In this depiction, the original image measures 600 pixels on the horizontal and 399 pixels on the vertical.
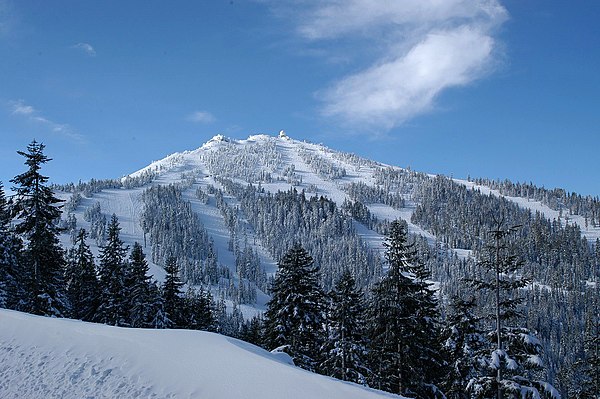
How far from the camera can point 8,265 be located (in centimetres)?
2889

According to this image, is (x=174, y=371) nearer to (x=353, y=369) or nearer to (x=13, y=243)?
(x=353, y=369)

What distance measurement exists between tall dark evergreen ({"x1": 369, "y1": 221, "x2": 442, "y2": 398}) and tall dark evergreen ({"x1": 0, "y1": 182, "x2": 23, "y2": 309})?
23194mm

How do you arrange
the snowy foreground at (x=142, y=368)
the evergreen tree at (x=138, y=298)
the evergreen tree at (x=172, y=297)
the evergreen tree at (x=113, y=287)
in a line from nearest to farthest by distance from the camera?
the snowy foreground at (x=142, y=368) → the evergreen tree at (x=138, y=298) → the evergreen tree at (x=113, y=287) → the evergreen tree at (x=172, y=297)

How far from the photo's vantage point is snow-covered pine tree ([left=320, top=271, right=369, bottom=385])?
27531 millimetres

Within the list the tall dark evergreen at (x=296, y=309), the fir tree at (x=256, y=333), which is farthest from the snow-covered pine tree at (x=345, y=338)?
the fir tree at (x=256, y=333)

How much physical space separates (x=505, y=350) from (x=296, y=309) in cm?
1243

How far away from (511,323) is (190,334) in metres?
13.9

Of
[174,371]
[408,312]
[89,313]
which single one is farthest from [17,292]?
[408,312]

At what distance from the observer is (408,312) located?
22312mm

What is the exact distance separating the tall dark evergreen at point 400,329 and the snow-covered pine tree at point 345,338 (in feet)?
14.0

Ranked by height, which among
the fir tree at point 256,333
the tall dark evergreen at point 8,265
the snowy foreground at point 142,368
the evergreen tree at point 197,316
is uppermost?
the tall dark evergreen at point 8,265

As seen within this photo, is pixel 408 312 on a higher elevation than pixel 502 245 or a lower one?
lower

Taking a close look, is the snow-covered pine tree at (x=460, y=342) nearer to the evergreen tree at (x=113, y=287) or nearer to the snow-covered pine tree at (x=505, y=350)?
the snow-covered pine tree at (x=505, y=350)

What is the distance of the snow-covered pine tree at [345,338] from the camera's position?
2753cm
